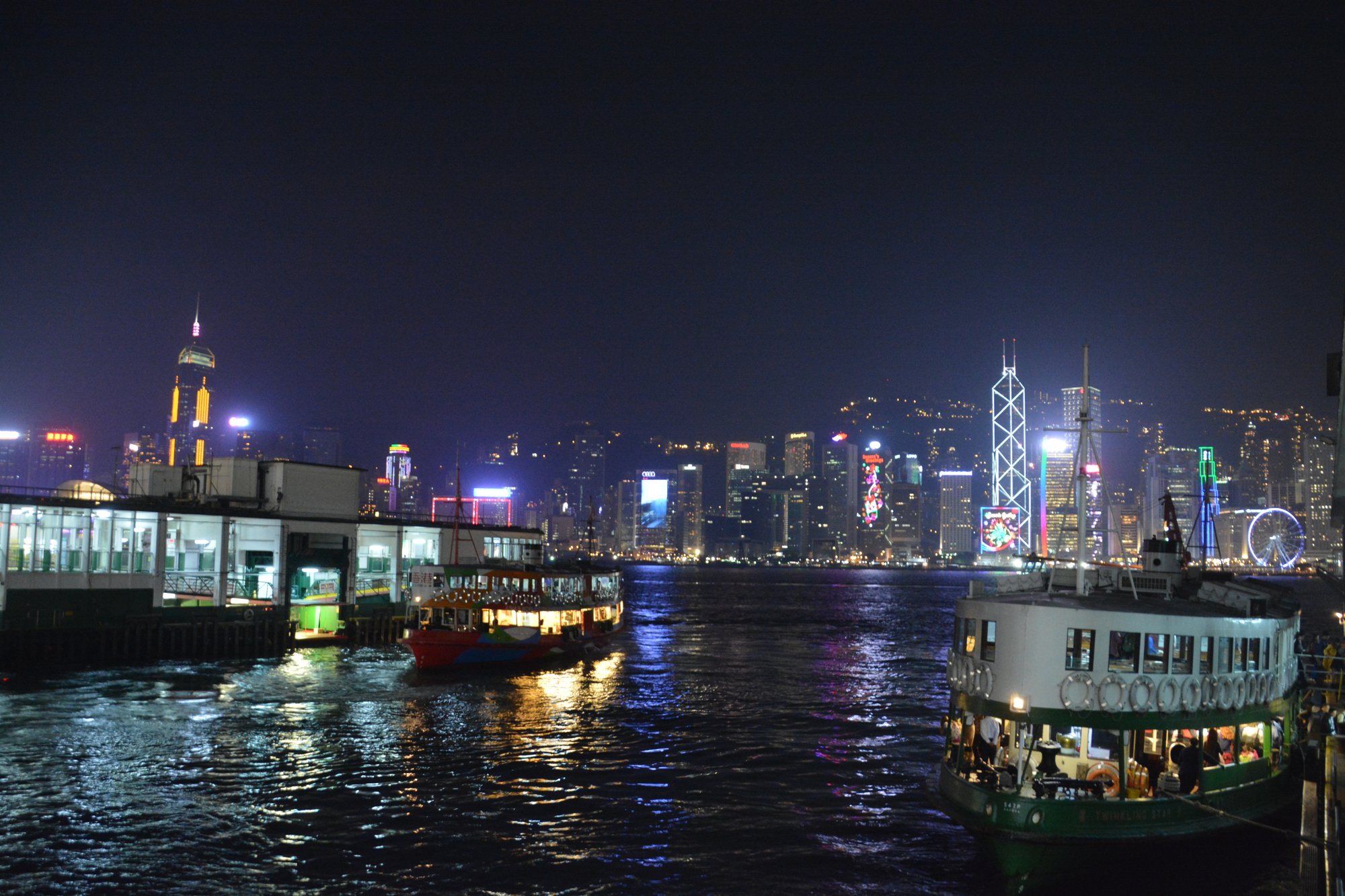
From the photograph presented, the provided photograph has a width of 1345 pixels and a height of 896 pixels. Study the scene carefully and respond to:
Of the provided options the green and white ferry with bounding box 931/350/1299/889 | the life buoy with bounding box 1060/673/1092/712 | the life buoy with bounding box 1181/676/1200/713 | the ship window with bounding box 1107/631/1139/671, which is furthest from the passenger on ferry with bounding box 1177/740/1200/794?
the life buoy with bounding box 1060/673/1092/712

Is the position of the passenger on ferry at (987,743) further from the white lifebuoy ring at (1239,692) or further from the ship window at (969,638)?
the white lifebuoy ring at (1239,692)

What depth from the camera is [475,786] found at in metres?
Result: 29.2

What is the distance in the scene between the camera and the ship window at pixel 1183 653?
A: 20.8 m

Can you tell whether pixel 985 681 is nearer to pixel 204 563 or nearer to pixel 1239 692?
pixel 1239 692

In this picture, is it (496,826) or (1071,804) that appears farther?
(496,826)

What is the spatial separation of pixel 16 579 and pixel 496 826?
134 feet

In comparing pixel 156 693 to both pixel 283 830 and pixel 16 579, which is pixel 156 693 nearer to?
pixel 16 579

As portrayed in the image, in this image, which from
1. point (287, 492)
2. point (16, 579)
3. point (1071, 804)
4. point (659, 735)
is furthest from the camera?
point (287, 492)

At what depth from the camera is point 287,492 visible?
70.4 metres

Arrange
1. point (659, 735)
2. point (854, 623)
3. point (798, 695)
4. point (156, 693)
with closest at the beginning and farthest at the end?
point (659, 735) → point (156, 693) → point (798, 695) → point (854, 623)

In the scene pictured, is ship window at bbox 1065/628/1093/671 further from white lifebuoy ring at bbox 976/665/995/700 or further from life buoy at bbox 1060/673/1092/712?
white lifebuoy ring at bbox 976/665/995/700

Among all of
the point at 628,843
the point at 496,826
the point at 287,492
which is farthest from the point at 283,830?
the point at 287,492

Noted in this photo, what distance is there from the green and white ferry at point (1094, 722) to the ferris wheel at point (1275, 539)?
15577 cm

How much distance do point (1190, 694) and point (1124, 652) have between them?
1.92 metres
